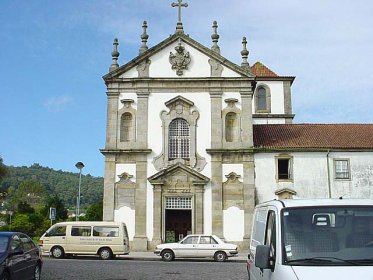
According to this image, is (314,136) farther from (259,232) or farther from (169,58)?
(259,232)

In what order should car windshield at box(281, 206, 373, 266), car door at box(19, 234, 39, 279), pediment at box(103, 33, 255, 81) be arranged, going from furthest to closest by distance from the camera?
pediment at box(103, 33, 255, 81), car door at box(19, 234, 39, 279), car windshield at box(281, 206, 373, 266)

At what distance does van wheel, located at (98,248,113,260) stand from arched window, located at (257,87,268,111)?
866 inches

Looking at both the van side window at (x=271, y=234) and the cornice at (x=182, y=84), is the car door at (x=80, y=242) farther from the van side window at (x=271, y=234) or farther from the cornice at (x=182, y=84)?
the van side window at (x=271, y=234)

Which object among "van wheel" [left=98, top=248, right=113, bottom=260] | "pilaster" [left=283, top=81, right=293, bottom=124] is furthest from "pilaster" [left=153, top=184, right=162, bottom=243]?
"pilaster" [left=283, top=81, right=293, bottom=124]

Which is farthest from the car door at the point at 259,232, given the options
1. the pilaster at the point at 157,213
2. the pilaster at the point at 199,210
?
the pilaster at the point at 157,213

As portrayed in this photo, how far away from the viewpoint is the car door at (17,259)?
413 inches

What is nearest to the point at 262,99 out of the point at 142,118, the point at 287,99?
the point at 287,99

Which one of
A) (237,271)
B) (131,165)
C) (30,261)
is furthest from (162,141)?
(30,261)

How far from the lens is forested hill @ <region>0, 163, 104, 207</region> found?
461ft

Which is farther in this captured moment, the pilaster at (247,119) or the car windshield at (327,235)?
the pilaster at (247,119)

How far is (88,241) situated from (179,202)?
23.8 ft

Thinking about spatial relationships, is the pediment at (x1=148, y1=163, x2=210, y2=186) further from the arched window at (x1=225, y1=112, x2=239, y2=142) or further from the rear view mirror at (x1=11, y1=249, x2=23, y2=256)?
the rear view mirror at (x1=11, y1=249, x2=23, y2=256)

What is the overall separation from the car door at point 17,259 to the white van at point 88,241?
1131 centimetres

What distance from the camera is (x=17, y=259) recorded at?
10883mm
